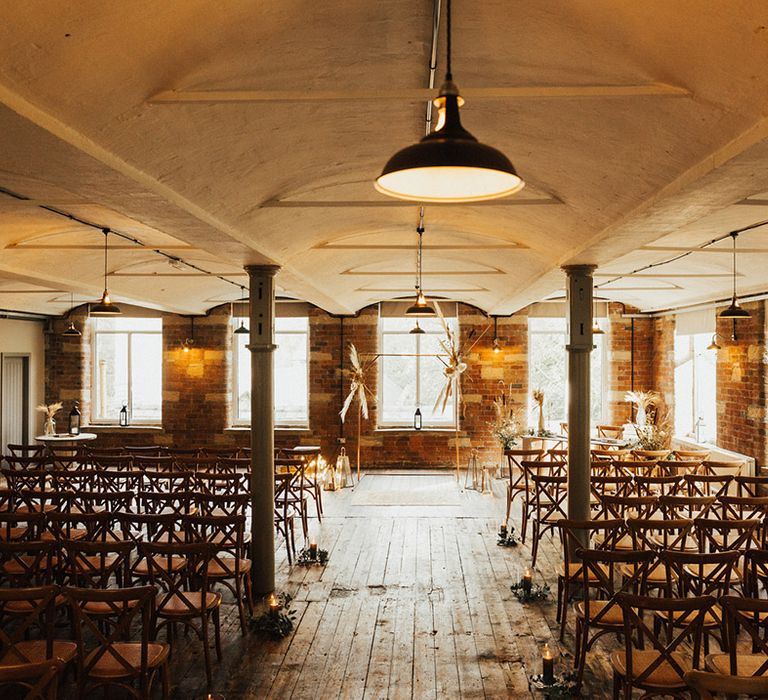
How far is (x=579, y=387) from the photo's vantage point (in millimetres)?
6566

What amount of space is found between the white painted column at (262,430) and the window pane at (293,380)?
7.95 m

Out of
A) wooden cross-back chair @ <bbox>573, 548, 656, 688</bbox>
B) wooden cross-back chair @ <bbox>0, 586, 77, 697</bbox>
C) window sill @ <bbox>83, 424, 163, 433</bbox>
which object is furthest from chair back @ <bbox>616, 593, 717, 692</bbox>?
window sill @ <bbox>83, 424, 163, 433</bbox>

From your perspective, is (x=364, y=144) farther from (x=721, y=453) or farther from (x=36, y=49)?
(x=721, y=453)

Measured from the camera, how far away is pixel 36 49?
2.29 m

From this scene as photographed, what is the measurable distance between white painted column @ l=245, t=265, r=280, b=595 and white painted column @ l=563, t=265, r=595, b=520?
2660 mm

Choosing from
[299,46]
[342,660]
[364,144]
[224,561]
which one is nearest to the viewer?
[299,46]

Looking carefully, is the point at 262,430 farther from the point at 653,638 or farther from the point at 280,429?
the point at 280,429

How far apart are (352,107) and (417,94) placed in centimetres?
88

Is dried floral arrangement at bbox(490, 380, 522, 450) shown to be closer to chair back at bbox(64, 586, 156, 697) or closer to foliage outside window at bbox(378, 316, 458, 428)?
foliage outside window at bbox(378, 316, 458, 428)

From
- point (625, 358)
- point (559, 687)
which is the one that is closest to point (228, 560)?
point (559, 687)

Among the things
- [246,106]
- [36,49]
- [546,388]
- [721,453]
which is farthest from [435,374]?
[36,49]

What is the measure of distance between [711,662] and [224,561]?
3.47m

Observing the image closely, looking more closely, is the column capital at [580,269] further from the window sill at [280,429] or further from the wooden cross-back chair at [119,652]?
the window sill at [280,429]

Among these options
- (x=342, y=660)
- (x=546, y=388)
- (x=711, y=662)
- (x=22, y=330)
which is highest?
(x=22, y=330)
